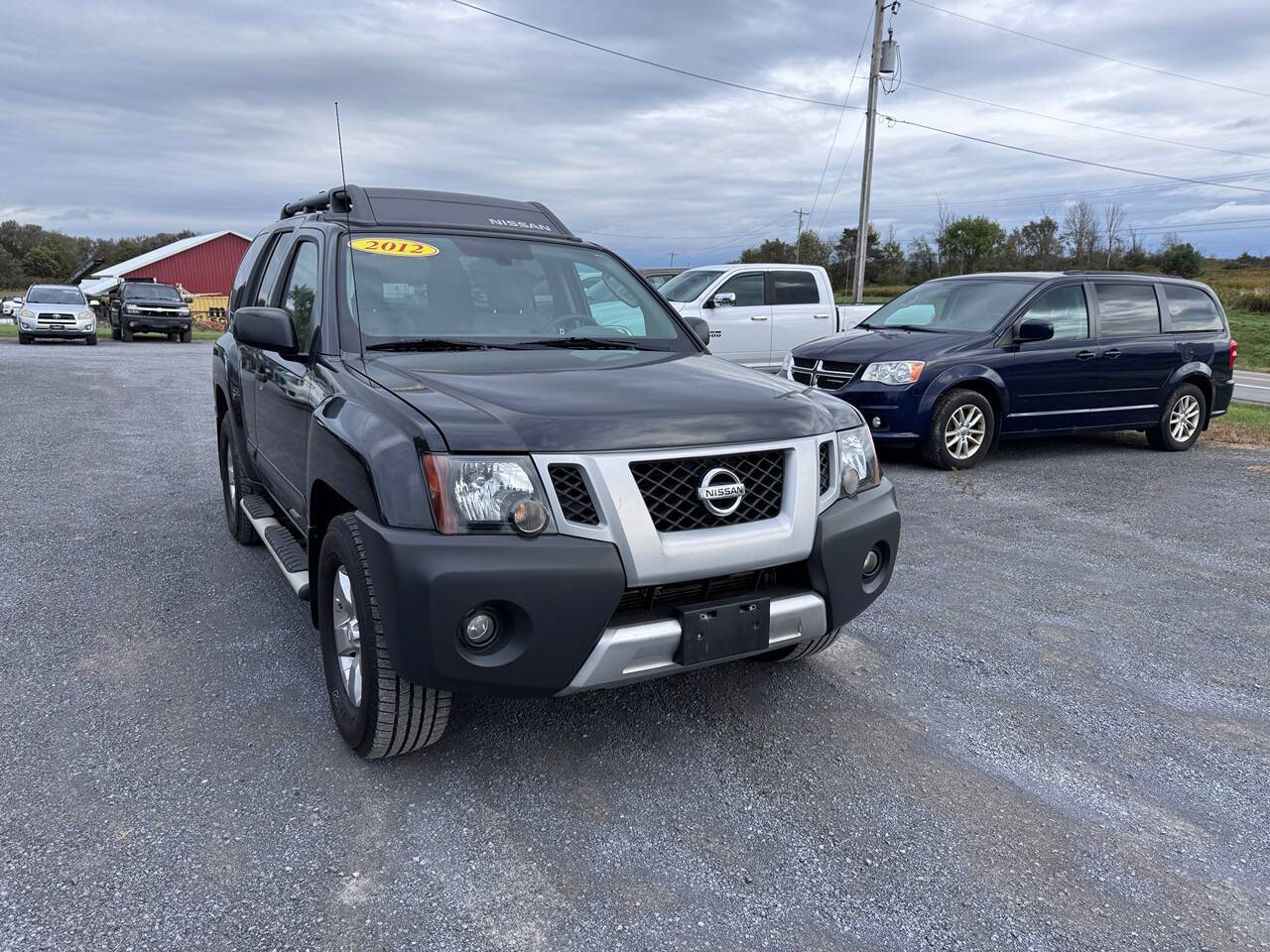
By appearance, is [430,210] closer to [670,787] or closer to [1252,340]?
[670,787]

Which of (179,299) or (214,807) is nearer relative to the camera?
(214,807)

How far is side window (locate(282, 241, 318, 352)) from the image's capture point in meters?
3.89

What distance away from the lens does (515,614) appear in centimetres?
262

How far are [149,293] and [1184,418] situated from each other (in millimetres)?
27457

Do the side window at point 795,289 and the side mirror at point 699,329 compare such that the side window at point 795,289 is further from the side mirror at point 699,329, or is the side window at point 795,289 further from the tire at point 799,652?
the tire at point 799,652

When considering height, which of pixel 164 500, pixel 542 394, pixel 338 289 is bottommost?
pixel 164 500

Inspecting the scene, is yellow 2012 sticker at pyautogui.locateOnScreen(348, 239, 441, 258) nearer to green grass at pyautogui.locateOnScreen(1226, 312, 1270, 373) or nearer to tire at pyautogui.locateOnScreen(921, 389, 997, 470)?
tire at pyautogui.locateOnScreen(921, 389, 997, 470)

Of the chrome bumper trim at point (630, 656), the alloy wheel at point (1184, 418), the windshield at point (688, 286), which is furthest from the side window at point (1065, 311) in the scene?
the chrome bumper trim at point (630, 656)

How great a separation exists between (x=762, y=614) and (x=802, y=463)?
0.51 metres

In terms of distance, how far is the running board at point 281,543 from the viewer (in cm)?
358

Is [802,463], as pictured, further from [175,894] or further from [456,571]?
[175,894]

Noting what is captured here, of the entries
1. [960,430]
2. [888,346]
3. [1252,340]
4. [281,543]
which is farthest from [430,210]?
[1252,340]

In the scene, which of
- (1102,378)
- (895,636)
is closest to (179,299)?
(1102,378)

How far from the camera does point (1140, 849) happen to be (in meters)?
2.74
